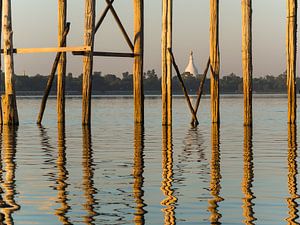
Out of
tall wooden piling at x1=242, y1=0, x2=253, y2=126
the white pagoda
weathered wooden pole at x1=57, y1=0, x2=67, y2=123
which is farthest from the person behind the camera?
the white pagoda

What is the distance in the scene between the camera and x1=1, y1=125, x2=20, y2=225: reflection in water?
9.69m

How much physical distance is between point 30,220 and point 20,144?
1278 cm

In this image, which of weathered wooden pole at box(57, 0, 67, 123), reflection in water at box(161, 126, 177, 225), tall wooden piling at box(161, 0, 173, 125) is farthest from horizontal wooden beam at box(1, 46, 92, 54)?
reflection in water at box(161, 126, 177, 225)

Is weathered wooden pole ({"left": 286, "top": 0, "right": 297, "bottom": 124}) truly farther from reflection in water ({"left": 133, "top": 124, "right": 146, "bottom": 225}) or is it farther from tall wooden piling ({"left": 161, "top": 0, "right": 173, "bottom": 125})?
reflection in water ({"left": 133, "top": 124, "right": 146, "bottom": 225})

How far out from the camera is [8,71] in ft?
100

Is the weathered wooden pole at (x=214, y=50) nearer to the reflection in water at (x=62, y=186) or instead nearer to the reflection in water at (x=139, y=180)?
the reflection in water at (x=139, y=180)

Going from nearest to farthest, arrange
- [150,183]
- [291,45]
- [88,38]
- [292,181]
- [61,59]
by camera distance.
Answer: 1. [150,183]
2. [292,181]
3. [88,38]
4. [291,45]
5. [61,59]

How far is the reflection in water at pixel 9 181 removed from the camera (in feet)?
31.8

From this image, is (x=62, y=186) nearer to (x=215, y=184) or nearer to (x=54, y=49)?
(x=215, y=184)

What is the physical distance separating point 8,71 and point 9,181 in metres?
18.3

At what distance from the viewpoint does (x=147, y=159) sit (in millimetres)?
16594

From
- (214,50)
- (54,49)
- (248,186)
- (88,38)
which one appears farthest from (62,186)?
(214,50)

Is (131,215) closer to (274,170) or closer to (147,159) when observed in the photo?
(274,170)

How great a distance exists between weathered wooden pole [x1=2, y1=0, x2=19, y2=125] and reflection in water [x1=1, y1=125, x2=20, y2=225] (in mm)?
5400
